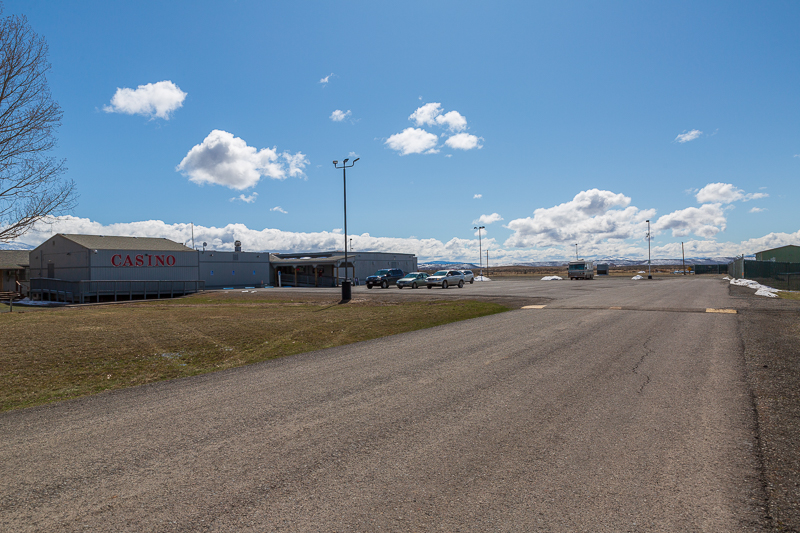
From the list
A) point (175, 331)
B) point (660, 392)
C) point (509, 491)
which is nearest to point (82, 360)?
point (175, 331)

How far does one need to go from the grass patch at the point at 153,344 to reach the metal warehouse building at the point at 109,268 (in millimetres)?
21763

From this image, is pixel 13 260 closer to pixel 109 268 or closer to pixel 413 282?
pixel 109 268

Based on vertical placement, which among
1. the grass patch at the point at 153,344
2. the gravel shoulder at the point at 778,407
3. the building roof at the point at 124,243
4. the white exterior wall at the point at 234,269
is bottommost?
the gravel shoulder at the point at 778,407

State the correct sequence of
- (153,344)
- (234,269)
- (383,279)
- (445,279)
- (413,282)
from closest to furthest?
(153,344)
(445,279)
(413,282)
(383,279)
(234,269)

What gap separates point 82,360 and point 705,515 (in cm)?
1077

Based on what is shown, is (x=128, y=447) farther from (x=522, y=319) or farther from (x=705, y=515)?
(x=522, y=319)

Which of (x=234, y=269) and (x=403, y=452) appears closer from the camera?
(x=403, y=452)

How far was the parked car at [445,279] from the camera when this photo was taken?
127 ft

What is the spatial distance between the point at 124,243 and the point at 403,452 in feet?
147

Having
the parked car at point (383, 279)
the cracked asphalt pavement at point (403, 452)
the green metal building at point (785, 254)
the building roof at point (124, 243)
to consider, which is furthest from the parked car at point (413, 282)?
the green metal building at point (785, 254)

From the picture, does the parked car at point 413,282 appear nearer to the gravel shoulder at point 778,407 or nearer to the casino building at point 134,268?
the casino building at point 134,268

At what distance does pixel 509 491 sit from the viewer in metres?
3.66

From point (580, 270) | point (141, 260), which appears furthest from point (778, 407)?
point (580, 270)

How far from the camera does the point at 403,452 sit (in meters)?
4.43
